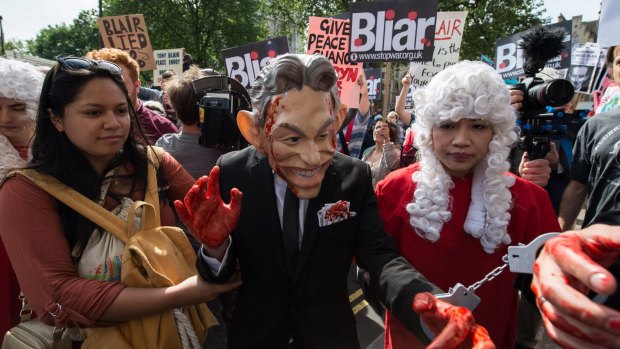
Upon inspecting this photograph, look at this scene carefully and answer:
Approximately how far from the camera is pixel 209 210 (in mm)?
1198

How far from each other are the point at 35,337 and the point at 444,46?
7.42m

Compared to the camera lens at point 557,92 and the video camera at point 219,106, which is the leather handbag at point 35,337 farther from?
the camera lens at point 557,92

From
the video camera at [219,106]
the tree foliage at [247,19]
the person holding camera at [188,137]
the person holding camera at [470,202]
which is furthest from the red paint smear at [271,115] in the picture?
the tree foliage at [247,19]

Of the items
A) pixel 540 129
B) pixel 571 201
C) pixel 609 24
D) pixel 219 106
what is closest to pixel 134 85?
pixel 219 106

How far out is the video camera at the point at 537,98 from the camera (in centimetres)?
200

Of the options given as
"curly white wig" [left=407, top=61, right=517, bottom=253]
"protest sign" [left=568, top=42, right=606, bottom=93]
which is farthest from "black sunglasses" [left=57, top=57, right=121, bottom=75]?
"protest sign" [left=568, top=42, right=606, bottom=93]

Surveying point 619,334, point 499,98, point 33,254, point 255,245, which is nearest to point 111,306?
point 33,254

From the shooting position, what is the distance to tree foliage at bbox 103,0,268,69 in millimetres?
23672

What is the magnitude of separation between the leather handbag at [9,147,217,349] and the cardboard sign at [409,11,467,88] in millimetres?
6266

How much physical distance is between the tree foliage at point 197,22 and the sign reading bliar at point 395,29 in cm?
2189

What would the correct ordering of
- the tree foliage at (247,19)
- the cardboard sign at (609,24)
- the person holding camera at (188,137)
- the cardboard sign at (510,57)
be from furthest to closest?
the tree foliage at (247,19) < the cardboard sign at (510,57) < the person holding camera at (188,137) < the cardboard sign at (609,24)

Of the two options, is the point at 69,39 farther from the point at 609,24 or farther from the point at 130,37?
the point at 609,24

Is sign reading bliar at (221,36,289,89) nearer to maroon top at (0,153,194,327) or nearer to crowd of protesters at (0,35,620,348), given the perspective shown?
crowd of protesters at (0,35,620,348)

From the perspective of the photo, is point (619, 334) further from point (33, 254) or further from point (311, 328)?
point (33, 254)
